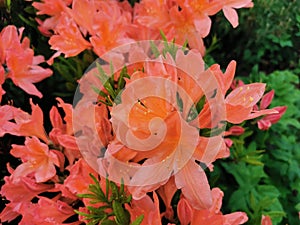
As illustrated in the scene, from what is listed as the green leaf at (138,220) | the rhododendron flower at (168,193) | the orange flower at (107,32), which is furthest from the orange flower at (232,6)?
the green leaf at (138,220)

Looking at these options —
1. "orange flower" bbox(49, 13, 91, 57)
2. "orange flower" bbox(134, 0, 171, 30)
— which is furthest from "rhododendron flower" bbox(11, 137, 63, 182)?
"orange flower" bbox(134, 0, 171, 30)

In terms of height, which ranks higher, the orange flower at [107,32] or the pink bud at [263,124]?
the orange flower at [107,32]

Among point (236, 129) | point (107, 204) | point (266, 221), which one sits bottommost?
point (266, 221)

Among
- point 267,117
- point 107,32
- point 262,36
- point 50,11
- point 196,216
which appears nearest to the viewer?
point 196,216

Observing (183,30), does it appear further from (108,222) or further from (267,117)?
(108,222)

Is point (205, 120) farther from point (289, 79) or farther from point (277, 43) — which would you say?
point (277, 43)

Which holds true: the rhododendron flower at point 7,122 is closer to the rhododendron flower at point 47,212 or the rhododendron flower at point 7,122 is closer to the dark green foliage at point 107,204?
the rhododendron flower at point 47,212

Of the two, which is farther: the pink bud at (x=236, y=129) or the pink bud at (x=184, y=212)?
the pink bud at (x=236, y=129)

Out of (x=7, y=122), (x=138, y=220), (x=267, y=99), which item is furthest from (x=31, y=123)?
(x=267, y=99)

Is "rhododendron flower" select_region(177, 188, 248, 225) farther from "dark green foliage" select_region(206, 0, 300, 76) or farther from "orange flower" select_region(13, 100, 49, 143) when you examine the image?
"dark green foliage" select_region(206, 0, 300, 76)

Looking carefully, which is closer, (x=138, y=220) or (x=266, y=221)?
(x=138, y=220)
